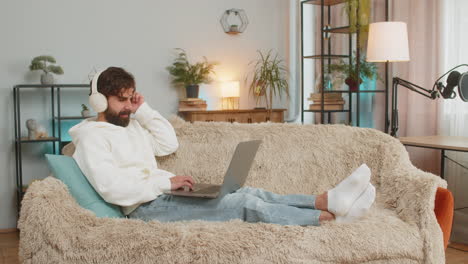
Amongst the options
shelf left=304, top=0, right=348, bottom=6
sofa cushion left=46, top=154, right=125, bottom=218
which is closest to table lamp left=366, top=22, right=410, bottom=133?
shelf left=304, top=0, right=348, bottom=6

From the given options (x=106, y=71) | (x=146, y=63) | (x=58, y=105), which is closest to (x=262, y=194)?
(x=106, y=71)

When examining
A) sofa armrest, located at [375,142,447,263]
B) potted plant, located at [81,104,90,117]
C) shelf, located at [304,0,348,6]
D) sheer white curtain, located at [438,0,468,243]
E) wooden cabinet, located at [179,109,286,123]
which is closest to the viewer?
sofa armrest, located at [375,142,447,263]

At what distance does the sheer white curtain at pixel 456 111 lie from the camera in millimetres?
3551

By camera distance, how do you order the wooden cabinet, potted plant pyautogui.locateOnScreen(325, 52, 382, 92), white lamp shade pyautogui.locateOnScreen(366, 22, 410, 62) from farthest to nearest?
the wooden cabinet < potted plant pyautogui.locateOnScreen(325, 52, 382, 92) < white lamp shade pyautogui.locateOnScreen(366, 22, 410, 62)

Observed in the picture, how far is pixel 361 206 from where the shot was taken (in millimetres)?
1977

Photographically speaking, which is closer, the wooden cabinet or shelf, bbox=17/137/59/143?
shelf, bbox=17/137/59/143

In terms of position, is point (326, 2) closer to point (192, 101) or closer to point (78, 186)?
point (192, 101)

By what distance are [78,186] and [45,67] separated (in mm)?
2017

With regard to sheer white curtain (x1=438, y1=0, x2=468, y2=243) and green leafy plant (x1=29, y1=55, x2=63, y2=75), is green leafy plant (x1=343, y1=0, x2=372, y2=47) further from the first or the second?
green leafy plant (x1=29, y1=55, x2=63, y2=75)

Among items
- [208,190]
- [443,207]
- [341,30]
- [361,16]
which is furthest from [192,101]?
[443,207]

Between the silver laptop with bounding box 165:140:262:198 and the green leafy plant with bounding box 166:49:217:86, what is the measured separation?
2187 mm

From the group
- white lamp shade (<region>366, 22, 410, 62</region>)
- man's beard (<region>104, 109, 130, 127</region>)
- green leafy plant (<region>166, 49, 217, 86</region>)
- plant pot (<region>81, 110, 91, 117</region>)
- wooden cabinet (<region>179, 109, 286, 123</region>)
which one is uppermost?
white lamp shade (<region>366, 22, 410, 62</region>)

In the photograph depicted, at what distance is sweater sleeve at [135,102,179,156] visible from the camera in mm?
2527

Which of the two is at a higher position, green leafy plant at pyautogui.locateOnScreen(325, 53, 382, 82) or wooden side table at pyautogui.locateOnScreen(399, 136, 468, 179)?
green leafy plant at pyautogui.locateOnScreen(325, 53, 382, 82)
